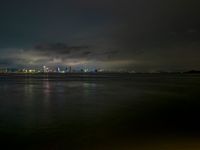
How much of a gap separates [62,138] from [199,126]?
27.8ft

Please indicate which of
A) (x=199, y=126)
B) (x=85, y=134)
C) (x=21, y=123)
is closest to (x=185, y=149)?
(x=85, y=134)

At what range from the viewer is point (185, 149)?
9.85 metres

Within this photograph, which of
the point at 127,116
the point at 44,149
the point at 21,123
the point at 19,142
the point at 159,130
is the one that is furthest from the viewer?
the point at 127,116

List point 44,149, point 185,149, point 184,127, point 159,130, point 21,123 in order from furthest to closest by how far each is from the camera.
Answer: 1. point 21,123
2. point 184,127
3. point 159,130
4. point 44,149
5. point 185,149

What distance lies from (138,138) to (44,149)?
4495 millimetres

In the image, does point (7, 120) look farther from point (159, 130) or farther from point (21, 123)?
point (159, 130)

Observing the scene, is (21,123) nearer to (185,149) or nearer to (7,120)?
(7,120)

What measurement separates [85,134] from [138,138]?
2733mm

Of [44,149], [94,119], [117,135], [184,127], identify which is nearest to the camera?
[44,149]

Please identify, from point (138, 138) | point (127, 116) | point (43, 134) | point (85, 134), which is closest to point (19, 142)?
point (43, 134)

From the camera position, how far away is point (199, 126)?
15609 millimetres

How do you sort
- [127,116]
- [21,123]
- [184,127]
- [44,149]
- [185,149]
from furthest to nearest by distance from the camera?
[127,116] < [21,123] < [184,127] < [44,149] < [185,149]

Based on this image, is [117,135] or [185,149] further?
[117,135]

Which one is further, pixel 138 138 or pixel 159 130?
pixel 159 130
